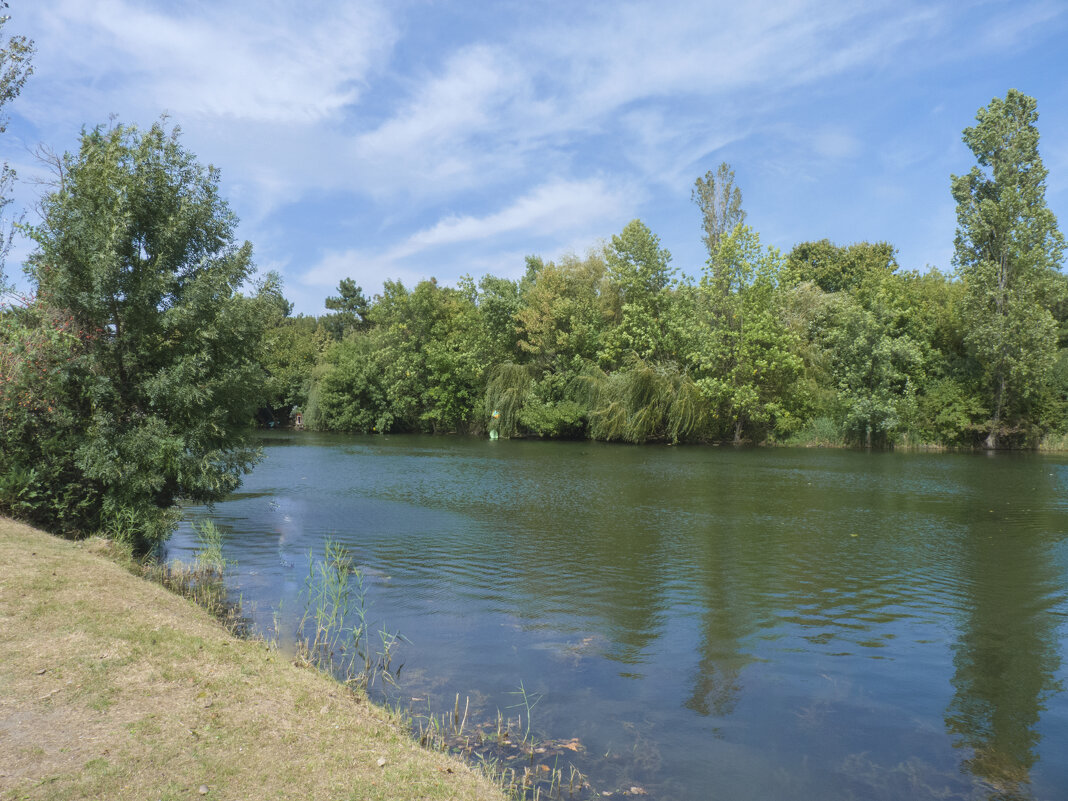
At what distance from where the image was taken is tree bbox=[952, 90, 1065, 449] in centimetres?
3744

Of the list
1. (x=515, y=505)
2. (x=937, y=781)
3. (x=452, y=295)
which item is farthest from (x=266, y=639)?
(x=452, y=295)

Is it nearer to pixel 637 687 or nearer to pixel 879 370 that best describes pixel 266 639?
pixel 637 687

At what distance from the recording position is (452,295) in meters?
60.3

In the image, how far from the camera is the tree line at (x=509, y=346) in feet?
35.2

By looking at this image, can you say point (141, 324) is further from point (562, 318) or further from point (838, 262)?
point (838, 262)

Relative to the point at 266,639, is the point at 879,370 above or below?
above

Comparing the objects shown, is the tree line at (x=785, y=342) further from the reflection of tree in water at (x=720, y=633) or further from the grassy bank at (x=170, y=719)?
the grassy bank at (x=170, y=719)

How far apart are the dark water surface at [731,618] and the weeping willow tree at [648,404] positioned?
752 inches

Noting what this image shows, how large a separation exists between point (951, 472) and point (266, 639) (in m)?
27.4

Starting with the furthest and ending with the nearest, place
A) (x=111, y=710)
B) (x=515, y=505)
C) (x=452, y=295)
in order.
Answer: (x=452, y=295), (x=515, y=505), (x=111, y=710)

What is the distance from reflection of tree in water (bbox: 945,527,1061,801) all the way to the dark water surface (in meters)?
0.03

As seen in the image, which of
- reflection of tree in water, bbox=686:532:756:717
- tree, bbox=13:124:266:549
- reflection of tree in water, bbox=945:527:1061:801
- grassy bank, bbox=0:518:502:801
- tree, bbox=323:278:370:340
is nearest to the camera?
grassy bank, bbox=0:518:502:801

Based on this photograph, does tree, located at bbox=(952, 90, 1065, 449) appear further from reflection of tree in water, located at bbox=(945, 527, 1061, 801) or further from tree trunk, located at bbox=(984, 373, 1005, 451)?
reflection of tree in water, located at bbox=(945, 527, 1061, 801)

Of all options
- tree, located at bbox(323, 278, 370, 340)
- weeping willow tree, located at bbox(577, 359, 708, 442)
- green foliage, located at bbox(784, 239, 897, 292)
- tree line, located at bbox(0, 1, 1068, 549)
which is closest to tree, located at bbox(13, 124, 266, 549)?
tree line, located at bbox(0, 1, 1068, 549)
